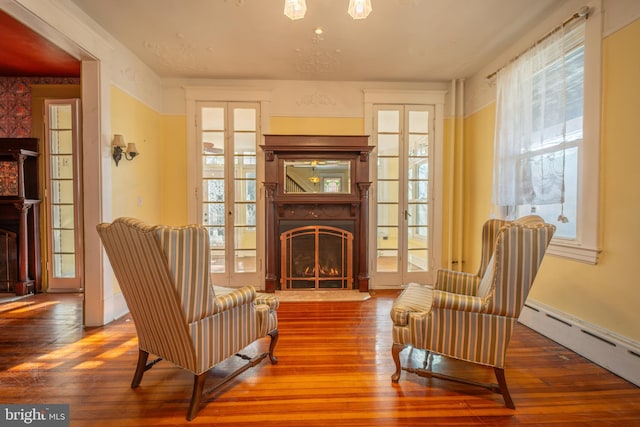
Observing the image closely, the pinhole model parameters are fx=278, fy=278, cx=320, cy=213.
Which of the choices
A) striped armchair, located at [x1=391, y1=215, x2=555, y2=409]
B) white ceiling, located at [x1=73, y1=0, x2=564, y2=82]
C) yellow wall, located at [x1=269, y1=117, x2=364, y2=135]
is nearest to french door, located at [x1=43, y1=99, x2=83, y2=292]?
white ceiling, located at [x1=73, y1=0, x2=564, y2=82]

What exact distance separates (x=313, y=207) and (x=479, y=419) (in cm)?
276

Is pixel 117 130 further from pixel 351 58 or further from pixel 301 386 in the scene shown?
pixel 301 386

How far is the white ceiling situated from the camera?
8.08 feet

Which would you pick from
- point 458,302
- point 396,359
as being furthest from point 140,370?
point 458,302

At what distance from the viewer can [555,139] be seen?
2535 mm

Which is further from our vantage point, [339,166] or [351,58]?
[339,166]

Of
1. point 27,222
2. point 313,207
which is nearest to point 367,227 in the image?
point 313,207

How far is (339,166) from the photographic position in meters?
3.82

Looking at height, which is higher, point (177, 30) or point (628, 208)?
point (177, 30)

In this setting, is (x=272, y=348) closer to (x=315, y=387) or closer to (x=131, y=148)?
(x=315, y=387)

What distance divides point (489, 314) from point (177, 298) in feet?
5.86

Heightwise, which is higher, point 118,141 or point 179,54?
point 179,54

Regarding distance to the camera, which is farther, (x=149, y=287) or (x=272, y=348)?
(x=272, y=348)

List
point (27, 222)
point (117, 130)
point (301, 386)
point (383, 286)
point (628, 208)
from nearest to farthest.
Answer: point (301, 386)
point (628, 208)
point (117, 130)
point (27, 222)
point (383, 286)
